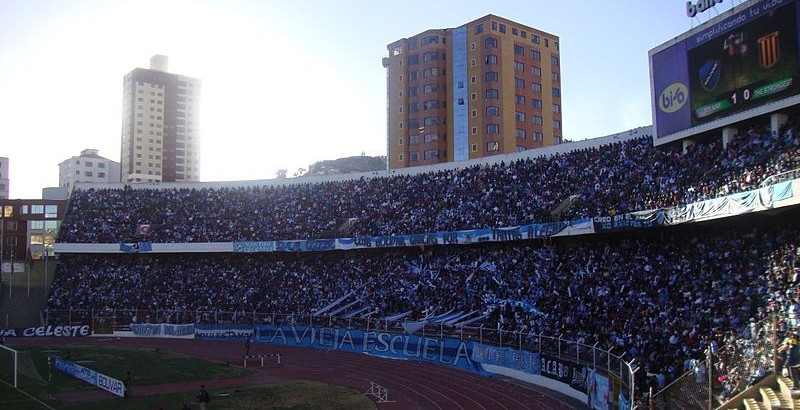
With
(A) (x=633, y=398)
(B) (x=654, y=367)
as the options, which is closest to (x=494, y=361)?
(B) (x=654, y=367)

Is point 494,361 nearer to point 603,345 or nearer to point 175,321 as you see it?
point 603,345

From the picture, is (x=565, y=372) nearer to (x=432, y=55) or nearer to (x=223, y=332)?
(x=223, y=332)

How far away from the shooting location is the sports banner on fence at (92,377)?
3238cm

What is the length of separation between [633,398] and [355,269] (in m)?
35.5

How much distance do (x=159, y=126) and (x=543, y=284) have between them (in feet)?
468

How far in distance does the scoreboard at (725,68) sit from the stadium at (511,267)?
0.10 m

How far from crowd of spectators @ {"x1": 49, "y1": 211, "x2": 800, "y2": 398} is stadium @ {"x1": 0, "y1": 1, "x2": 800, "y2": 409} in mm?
141

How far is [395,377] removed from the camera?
36969 mm

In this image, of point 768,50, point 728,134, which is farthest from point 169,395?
point 768,50

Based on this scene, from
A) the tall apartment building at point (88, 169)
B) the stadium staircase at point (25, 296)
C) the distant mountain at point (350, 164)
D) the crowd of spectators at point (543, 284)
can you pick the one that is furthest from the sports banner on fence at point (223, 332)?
the tall apartment building at point (88, 169)

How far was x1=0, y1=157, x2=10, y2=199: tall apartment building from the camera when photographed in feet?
468

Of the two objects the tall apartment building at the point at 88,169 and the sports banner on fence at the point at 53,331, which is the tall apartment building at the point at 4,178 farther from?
the sports banner on fence at the point at 53,331

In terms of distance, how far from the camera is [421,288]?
159 ft

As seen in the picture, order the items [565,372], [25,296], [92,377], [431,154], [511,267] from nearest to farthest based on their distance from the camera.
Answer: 1. [565,372]
2. [92,377]
3. [511,267]
4. [25,296]
5. [431,154]
